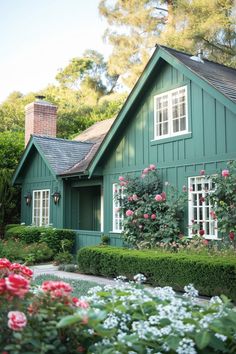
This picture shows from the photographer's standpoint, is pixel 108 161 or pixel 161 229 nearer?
pixel 161 229

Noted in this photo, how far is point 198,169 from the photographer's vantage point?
10.5m

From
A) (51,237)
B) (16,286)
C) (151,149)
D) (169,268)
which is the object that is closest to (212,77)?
(151,149)

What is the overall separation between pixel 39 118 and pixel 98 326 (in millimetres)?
17736

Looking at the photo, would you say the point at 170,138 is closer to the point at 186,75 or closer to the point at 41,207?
the point at 186,75

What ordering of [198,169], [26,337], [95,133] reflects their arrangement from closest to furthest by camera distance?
1. [26,337]
2. [198,169]
3. [95,133]

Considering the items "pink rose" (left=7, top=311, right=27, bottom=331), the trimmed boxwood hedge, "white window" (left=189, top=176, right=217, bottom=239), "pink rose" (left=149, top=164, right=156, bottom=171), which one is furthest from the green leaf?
"pink rose" (left=149, top=164, right=156, bottom=171)

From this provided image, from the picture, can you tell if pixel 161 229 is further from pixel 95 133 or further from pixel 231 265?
pixel 95 133

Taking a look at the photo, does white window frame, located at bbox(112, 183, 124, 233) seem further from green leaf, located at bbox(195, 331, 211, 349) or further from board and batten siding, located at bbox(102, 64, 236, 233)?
green leaf, located at bbox(195, 331, 211, 349)

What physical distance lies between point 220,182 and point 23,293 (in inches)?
283

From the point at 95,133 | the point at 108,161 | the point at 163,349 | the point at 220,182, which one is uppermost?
the point at 95,133

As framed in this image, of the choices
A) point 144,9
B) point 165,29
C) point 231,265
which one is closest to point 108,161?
point 231,265

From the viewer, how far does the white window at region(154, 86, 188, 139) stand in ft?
36.7

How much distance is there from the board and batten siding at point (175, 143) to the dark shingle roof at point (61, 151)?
284 centimetres

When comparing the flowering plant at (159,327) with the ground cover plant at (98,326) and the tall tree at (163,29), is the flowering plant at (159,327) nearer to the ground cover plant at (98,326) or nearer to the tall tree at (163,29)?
the ground cover plant at (98,326)
